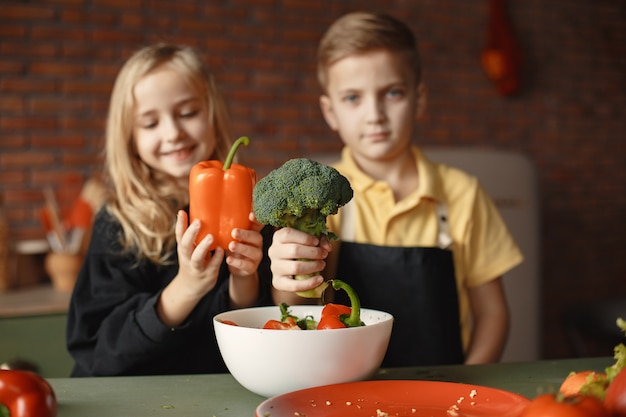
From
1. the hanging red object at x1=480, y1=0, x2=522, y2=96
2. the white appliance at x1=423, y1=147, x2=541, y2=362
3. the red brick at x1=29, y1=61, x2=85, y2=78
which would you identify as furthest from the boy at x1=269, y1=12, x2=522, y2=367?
the hanging red object at x1=480, y1=0, x2=522, y2=96

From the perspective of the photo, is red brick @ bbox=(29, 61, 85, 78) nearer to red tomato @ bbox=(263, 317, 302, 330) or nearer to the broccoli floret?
the broccoli floret

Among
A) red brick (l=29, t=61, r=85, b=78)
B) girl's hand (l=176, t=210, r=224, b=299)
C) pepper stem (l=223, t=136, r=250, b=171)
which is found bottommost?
girl's hand (l=176, t=210, r=224, b=299)

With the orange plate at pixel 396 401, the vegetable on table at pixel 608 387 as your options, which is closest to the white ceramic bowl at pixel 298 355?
the orange plate at pixel 396 401

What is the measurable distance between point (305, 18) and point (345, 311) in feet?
8.83

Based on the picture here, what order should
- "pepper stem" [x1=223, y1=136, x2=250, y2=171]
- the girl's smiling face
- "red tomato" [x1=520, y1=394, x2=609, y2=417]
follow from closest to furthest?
1. "red tomato" [x1=520, y1=394, x2=609, y2=417]
2. "pepper stem" [x1=223, y1=136, x2=250, y2=171]
3. the girl's smiling face

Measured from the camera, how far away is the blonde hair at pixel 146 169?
1441mm

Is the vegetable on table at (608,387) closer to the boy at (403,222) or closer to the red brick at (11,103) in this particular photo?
the boy at (403,222)

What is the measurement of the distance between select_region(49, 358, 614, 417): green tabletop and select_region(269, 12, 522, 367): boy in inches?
13.7

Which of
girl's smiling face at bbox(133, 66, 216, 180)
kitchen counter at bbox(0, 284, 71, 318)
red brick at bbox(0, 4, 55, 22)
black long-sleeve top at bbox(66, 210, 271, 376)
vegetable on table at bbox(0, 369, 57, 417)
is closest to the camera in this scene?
vegetable on table at bbox(0, 369, 57, 417)

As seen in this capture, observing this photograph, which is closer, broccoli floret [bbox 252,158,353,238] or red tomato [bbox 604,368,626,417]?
red tomato [bbox 604,368,626,417]

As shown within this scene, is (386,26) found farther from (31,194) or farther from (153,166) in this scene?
(31,194)

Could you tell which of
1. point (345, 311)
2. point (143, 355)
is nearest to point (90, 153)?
point (143, 355)

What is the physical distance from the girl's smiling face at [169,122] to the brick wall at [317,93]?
5.36ft

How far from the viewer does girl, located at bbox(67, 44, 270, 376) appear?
1.29 m
